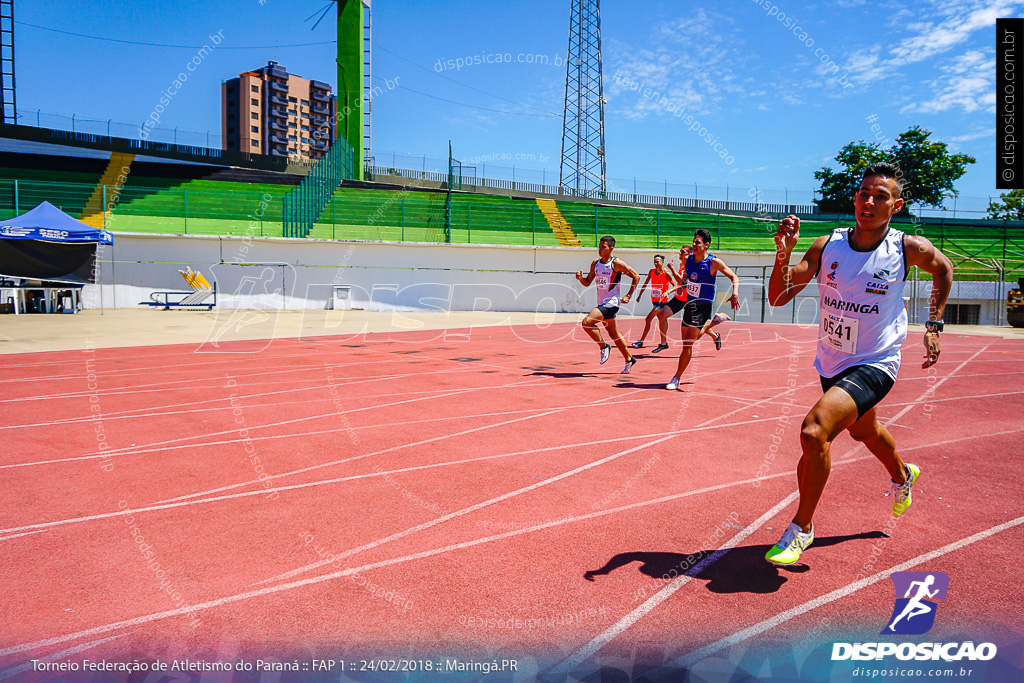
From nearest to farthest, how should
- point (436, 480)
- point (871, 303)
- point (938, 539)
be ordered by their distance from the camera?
point (871, 303), point (938, 539), point (436, 480)

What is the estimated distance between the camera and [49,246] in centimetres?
2008

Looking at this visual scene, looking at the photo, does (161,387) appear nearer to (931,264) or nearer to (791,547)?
(791,547)

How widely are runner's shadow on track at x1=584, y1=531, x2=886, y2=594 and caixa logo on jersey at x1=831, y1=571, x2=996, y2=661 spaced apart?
17.6 inches

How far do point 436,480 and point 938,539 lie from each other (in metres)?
3.15

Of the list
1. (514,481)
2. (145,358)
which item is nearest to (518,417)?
(514,481)

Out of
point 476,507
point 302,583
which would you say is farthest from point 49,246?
point 302,583

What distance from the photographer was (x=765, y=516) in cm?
401

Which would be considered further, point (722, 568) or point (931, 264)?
point (931, 264)

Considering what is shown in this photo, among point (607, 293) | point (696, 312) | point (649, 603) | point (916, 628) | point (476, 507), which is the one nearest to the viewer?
point (916, 628)

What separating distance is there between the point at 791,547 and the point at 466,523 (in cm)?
181

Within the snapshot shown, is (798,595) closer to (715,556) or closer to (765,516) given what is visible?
(715,556)

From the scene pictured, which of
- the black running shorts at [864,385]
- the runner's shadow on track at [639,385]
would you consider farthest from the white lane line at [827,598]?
the runner's shadow on track at [639,385]

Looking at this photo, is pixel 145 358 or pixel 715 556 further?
pixel 145 358

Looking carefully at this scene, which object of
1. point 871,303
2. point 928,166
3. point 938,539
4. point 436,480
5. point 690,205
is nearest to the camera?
point 871,303
